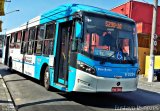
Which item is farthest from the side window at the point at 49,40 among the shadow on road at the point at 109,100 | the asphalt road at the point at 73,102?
the shadow on road at the point at 109,100

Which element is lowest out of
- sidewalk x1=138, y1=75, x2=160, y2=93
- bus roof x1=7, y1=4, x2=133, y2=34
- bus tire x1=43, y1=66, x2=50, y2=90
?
sidewalk x1=138, y1=75, x2=160, y2=93

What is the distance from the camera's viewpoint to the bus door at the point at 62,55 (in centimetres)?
1212

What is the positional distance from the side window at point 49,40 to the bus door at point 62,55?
0.70 metres

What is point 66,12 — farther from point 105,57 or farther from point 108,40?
point 105,57

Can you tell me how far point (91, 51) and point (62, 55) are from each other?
2.02m

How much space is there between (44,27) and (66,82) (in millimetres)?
3946

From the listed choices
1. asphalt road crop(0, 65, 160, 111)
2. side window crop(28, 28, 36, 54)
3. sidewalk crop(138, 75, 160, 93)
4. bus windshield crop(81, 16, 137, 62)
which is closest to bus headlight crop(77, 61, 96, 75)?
bus windshield crop(81, 16, 137, 62)

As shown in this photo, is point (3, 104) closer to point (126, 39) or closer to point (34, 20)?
point (126, 39)

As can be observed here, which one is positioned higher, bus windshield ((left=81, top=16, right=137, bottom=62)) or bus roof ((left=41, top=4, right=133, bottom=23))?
bus roof ((left=41, top=4, right=133, bottom=23))

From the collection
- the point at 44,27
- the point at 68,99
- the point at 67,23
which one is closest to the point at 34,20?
the point at 44,27

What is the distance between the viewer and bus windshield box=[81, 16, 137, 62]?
10961mm

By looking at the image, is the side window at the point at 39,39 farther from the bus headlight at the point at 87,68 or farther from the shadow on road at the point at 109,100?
the bus headlight at the point at 87,68

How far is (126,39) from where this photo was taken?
1184 cm

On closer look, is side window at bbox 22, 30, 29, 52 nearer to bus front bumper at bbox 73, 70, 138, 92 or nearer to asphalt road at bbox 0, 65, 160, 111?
asphalt road at bbox 0, 65, 160, 111
